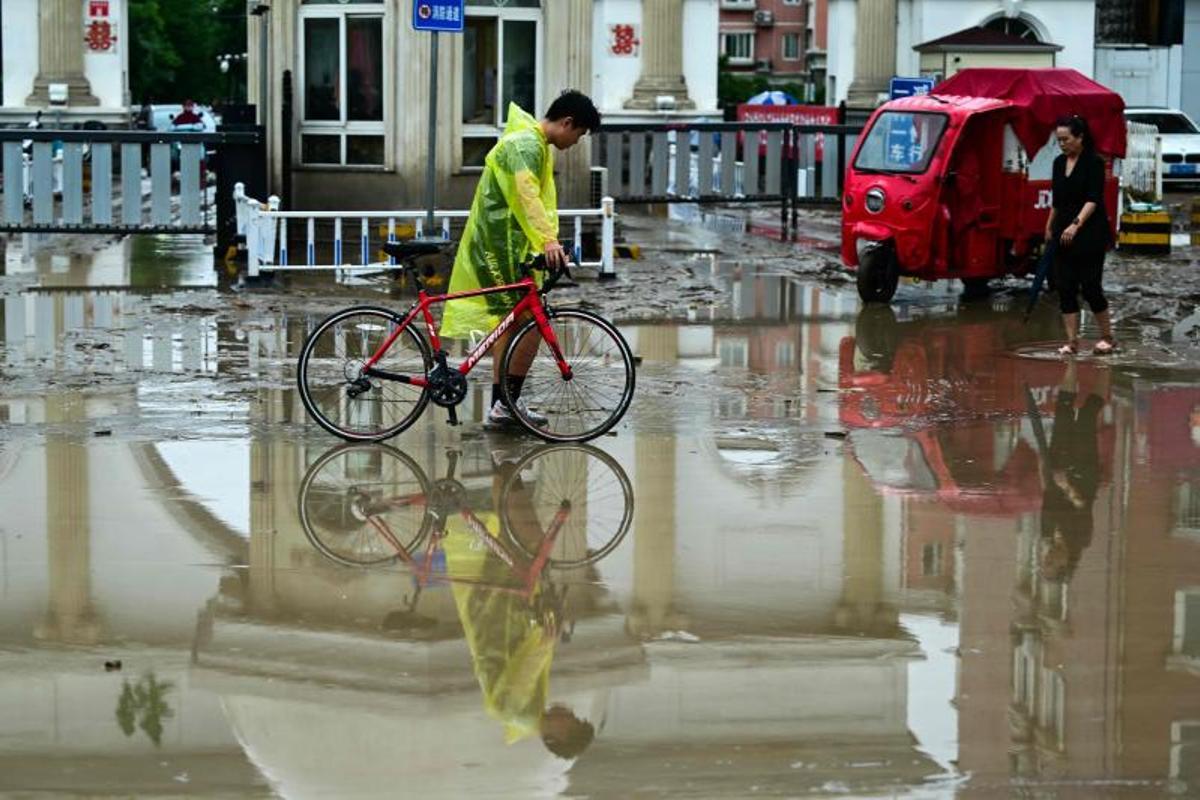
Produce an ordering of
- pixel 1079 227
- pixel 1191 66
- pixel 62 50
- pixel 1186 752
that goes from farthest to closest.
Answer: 1. pixel 1191 66
2. pixel 62 50
3. pixel 1079 227
4. pixel 1186 752

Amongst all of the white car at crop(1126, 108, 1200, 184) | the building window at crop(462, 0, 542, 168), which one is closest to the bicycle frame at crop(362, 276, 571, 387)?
the building window at crop(462, 0, 542, 168)

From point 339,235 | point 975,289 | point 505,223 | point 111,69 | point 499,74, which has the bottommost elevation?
point 975,289

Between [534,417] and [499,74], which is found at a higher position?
[499,74]

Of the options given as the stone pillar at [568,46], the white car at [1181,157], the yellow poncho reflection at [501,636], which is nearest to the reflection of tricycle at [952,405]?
the yellow poncho reflection at [501,636]

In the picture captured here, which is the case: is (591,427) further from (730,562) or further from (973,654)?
(973,654)

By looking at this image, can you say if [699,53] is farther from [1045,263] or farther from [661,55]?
[1045,263]

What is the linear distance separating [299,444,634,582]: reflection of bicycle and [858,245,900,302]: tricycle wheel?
22.4 ft

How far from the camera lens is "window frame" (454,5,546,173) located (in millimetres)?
21234

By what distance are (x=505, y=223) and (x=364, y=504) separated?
216cm

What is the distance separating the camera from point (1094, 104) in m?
19.2

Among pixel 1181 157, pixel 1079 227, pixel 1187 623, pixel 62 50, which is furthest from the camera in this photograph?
pixel 62 50

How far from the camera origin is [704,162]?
978 inches

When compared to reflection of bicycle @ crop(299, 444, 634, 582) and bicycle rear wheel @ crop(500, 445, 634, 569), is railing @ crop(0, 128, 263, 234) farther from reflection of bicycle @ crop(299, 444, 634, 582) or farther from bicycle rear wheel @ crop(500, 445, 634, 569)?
bicycle rear wheel @ crop(500, 445, 634, 569)

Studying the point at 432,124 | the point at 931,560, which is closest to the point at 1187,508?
the point at 931,560
